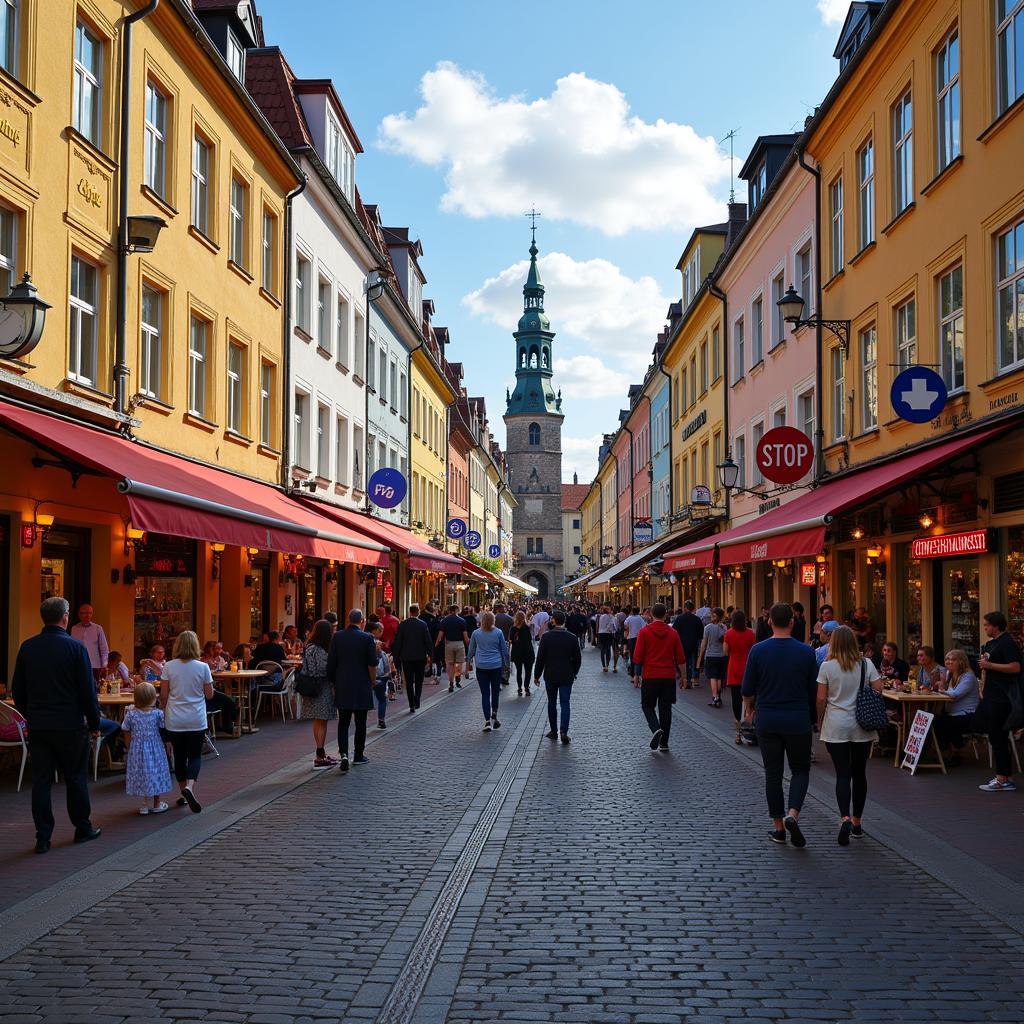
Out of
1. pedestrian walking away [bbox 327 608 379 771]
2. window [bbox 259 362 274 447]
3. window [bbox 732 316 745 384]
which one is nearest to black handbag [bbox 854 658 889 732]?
pedestrian walking away [bbox 327 608 379 771]

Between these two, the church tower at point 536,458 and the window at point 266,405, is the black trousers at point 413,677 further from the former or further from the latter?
the church tower at point 536,458

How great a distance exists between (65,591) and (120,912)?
28.7 ft

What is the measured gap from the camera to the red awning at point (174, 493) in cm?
1128

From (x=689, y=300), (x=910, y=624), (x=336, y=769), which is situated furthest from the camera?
(x=689, y=300)

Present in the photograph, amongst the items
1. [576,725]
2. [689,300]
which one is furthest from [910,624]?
[689,300]

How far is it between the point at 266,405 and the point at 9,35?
1117 centimetres

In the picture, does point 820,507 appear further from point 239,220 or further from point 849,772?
point 239,220

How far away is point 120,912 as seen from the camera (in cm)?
675

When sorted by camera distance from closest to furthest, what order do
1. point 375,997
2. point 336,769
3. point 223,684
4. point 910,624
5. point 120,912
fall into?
point 375,997 → point 120,912 → point 336,769 → point 223,684 → point 910,624

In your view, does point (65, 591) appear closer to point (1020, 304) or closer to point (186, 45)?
point (186, 45)

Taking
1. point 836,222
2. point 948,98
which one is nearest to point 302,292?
point 836,222

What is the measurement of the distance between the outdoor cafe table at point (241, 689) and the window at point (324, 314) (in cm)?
1222

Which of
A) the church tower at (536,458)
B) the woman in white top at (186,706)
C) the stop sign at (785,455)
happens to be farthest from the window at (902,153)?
the church tower at (536,458)

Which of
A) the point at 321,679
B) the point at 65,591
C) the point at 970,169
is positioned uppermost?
the point at 970,169
